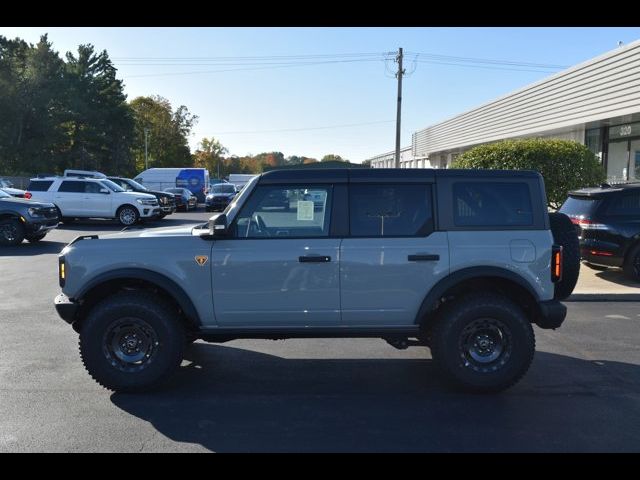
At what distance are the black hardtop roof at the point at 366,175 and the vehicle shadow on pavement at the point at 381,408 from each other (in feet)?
6.19

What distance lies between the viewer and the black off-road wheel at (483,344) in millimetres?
4625

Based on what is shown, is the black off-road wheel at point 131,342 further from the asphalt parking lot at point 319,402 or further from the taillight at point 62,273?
the taillight at point 62,273

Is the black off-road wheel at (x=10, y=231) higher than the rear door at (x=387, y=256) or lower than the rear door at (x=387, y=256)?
lower

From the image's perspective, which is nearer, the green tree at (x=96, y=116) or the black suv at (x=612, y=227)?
the black suv at (x=612, y=227)

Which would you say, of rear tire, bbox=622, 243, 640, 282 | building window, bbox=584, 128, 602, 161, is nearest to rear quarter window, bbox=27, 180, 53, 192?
rear tire, bbox=622, 243, 640, 282

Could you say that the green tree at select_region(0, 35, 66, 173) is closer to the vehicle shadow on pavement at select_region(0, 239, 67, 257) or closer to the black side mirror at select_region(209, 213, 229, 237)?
the vehicle shadow on pavement at select_region(0, 239, 67, 257)

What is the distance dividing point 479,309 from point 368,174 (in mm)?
1535

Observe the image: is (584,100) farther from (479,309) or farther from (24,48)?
(24,48)

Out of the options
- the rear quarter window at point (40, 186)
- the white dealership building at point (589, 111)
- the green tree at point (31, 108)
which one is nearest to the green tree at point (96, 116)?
the green tree at point (31, 108)

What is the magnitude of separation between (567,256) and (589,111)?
16835mm

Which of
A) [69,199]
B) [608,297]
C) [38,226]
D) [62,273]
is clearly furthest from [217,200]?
[62,273]

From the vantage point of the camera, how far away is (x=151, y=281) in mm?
4566

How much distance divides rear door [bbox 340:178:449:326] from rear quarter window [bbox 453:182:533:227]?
10.5 inches

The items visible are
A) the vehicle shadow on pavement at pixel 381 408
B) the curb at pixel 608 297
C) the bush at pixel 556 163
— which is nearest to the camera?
the vehicle shadow on pavement at pixel 381 408
